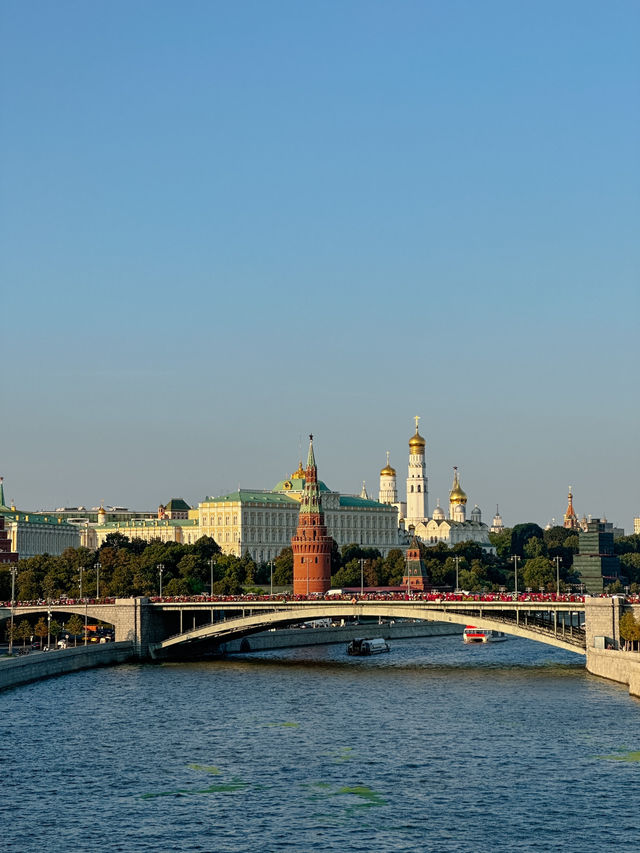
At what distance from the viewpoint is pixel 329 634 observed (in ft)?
496

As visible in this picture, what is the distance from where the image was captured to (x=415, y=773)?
6819 centimetres

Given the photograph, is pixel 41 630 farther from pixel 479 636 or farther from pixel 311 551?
pixel 311 551

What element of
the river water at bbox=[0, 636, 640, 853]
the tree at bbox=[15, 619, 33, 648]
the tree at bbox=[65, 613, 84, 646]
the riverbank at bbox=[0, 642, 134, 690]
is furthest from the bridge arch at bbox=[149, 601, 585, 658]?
the tree at bbox=[15, 619, 33, 648]

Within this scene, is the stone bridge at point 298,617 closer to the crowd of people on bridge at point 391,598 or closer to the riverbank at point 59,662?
the crowd of people on bridge at point 391,598

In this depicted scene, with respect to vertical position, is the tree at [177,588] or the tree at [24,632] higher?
the tree at [177,588]

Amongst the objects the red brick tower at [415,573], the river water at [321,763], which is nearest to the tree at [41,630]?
the river water at [321,763]

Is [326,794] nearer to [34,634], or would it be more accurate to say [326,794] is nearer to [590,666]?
[590,666]

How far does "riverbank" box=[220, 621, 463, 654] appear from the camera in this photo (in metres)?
138

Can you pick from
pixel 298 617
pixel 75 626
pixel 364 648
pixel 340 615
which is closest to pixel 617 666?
pixel 340 615

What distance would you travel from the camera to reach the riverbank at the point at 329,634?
13850 centimetres

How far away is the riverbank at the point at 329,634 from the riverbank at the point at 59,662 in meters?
15.1

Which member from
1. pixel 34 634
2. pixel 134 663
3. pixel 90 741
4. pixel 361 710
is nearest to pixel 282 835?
pixel 90 741

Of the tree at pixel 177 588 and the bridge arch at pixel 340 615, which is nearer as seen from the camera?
the bridge arch at pixel 340 615

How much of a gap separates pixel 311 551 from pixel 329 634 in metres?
38.9
